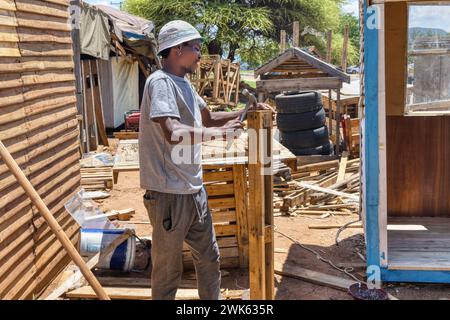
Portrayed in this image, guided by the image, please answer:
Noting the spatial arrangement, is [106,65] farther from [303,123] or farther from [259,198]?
[259,198]

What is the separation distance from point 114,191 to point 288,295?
16.9ft

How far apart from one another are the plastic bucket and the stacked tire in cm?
616

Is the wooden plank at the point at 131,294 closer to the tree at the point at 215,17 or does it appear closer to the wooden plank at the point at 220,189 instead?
the wooden plank at the point at 220,189

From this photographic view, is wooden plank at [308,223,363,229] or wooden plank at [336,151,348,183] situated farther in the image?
wooden plank at [336,151,348,183]

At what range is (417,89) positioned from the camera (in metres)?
6.22

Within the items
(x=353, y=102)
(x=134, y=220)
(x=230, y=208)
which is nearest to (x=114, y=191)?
(x=134, y=220)

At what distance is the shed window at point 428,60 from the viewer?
19.1 ft

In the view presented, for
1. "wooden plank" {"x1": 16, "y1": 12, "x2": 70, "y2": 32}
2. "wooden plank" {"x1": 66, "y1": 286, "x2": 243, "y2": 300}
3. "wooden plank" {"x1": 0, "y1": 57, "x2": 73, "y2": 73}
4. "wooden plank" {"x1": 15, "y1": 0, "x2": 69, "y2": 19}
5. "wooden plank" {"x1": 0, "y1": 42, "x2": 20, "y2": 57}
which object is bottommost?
"wooden plank" {"x1": 66, "y1": 286, "x2": 243, "y2": 300}

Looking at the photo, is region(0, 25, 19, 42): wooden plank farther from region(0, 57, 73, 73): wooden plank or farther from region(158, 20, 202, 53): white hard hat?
region(158, 20, 202, 53): white hard hat

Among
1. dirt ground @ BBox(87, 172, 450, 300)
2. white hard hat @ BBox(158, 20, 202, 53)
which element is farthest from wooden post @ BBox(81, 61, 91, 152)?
white hard hat @ BBox(158, 20, 202, 53)

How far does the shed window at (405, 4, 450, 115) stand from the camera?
5832 millimetres

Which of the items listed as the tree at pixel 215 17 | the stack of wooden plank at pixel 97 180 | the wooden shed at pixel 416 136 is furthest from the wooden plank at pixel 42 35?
the tree at pixel 215 17

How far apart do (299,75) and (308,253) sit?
6743mm

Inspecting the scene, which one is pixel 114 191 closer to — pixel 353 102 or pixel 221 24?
pixel 353 102
